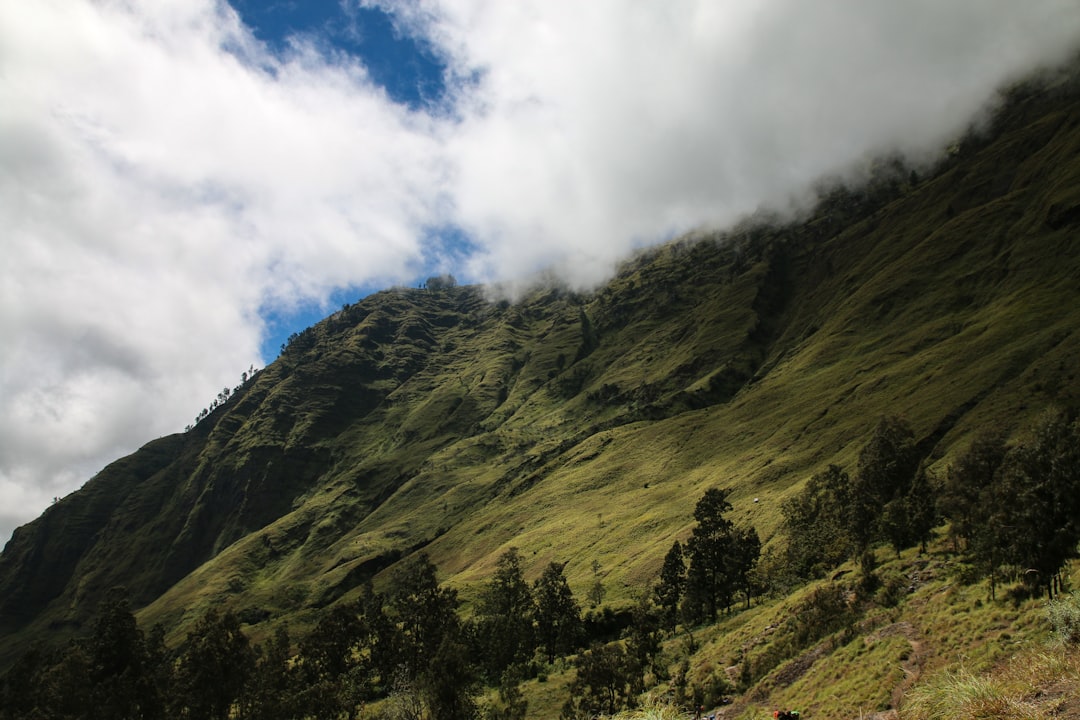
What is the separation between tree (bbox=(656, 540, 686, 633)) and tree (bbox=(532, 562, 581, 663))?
15312mm

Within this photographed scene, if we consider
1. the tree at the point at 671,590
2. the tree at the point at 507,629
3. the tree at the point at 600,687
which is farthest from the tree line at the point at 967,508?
the tree at the point at 507,629

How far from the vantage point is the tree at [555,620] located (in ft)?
328

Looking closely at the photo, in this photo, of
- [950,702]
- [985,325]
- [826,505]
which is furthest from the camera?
[985,325]

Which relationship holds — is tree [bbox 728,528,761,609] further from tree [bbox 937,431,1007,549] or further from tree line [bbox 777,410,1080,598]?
tree [bbox 937,431,1007,549]

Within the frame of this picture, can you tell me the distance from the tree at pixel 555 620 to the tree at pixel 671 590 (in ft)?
50.2

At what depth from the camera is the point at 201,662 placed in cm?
7381

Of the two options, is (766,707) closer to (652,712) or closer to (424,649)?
→ (652,712)

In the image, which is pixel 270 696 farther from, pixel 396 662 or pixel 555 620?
pixel 555 620

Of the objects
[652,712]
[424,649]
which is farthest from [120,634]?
[652,712]

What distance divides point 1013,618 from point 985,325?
196 metres

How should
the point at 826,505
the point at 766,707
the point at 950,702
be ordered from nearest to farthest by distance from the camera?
the point at 950,702
the point at 766,707
the point at 826,505

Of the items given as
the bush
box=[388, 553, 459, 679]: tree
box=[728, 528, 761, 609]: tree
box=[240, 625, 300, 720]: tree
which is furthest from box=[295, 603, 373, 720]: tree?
the bush

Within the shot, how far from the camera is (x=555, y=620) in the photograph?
107312 mm

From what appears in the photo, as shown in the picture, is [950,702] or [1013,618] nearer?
[950,702]
